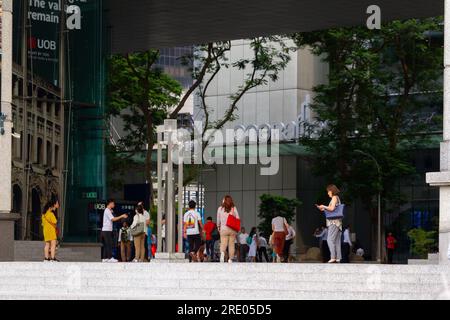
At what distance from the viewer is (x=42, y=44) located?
35438mm

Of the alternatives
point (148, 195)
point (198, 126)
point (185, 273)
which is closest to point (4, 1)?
point (185, 273)

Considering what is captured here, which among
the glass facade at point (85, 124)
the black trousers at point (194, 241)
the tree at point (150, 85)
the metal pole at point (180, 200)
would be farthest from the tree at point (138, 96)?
the metal pole at point (180, 200)

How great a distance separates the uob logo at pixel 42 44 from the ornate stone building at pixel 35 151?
34.5 inches

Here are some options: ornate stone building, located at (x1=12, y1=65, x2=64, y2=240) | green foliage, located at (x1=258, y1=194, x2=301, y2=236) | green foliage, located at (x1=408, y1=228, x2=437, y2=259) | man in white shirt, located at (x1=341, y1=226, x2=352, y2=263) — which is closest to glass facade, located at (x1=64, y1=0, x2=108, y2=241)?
ornate stone building, located at (x1=12, y1=65, x2=64, y2=240)

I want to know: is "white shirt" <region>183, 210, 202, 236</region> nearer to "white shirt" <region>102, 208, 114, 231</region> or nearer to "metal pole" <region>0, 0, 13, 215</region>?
"white shirt" <region>102, 208, 114, 231</region>

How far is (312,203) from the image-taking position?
6625 cm

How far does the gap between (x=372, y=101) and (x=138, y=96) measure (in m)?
9.05

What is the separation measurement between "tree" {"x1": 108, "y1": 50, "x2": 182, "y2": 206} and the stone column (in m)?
28.4

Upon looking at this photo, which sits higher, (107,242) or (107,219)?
(107,219)

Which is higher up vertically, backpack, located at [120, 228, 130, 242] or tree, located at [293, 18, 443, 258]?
tree, located at [293, 18, 443, 258]

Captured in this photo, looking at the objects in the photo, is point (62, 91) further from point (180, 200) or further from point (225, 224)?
point (180, 200)

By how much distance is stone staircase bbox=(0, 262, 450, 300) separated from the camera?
56.5 feet

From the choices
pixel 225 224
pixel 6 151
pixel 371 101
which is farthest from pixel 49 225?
pixel 371 101

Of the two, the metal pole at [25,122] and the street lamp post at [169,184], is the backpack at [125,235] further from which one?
the street lamp post at [169,184]
